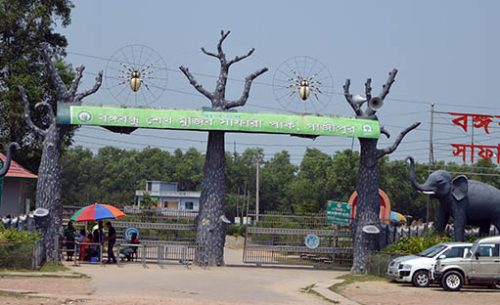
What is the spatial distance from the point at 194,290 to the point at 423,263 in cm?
750

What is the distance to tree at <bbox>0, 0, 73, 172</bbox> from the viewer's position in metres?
42.7

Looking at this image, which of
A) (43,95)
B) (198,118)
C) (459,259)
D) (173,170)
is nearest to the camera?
(459,259)

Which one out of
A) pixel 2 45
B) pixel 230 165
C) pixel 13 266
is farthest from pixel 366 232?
pixel 230 165

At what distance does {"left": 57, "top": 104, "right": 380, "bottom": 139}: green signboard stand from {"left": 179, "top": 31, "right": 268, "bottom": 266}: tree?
2.81ft

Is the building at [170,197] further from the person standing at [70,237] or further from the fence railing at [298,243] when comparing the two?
the person standing at [70,237]

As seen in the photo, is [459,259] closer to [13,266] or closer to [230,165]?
[13,266]

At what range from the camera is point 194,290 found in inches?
922

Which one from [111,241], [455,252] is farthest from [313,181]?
[455,252]

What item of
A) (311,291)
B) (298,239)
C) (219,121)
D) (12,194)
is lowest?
(311,291)

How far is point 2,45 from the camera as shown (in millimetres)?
44156

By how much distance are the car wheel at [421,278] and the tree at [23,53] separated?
921 inches

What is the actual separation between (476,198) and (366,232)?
4.51m

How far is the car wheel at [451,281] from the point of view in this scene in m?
25.3

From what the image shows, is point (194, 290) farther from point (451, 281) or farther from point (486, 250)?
point (486, 250)
